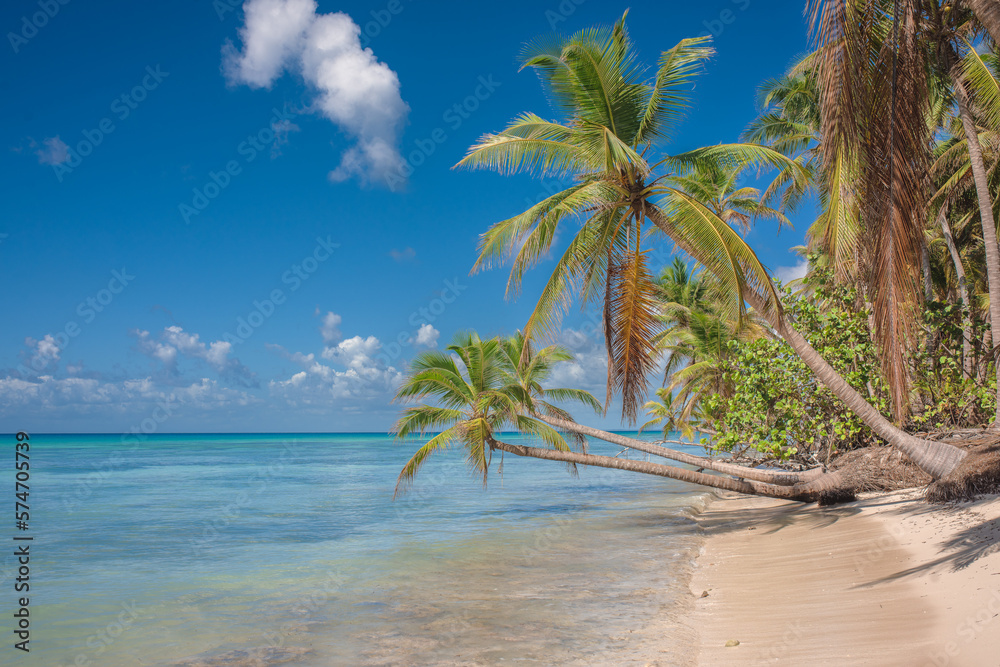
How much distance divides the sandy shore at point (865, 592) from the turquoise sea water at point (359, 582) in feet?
2.02

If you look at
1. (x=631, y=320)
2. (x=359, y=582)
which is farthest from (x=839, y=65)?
(x=359, y=582)

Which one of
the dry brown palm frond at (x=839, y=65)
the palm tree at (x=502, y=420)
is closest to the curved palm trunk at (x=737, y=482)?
the palm tree at (x=502, y=420)

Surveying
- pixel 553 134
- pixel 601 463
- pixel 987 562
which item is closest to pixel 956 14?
pixel 553 134

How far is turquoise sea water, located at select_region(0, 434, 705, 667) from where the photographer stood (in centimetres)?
Result: 643

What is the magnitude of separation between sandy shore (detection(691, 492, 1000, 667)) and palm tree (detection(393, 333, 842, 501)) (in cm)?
161

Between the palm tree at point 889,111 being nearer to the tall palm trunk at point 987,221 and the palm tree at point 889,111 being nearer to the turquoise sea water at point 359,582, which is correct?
the tall palm trunk at point 987,221

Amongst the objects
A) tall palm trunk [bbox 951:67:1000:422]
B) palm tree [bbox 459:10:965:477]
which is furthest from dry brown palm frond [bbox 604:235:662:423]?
tall palm trunk [bbox 951:67:1000:422]

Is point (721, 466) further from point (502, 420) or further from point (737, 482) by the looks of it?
point (502, 420)

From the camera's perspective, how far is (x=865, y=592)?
5.95 metres

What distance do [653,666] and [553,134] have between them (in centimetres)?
712

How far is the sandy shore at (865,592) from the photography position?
4.40m

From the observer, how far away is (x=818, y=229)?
16016 millimetres

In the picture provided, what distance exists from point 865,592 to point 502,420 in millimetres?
8143

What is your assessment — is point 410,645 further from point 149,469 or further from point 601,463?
point 149,469
